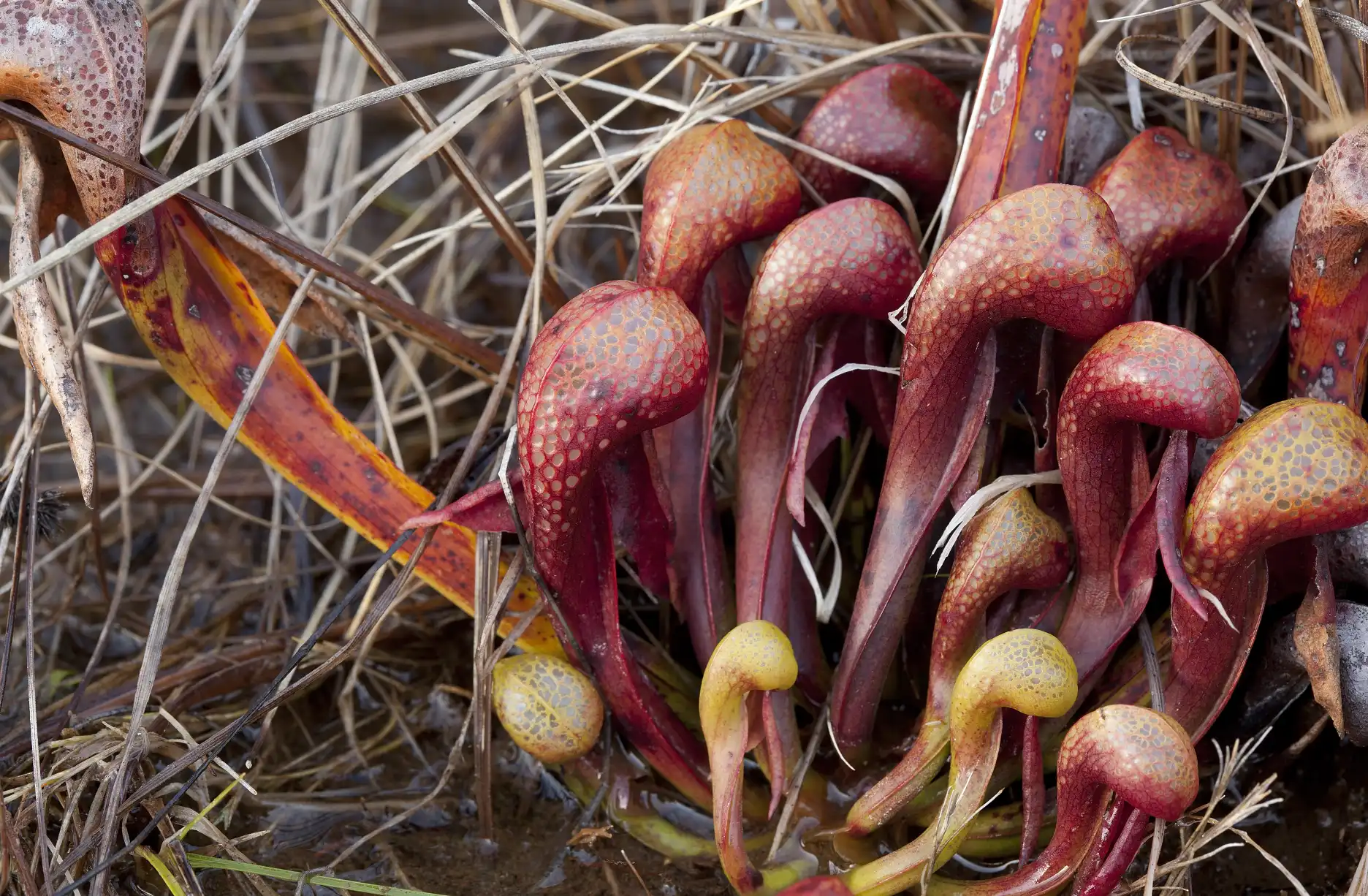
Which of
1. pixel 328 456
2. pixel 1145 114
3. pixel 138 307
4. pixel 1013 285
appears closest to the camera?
pixel 1013 285

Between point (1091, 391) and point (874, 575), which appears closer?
point (1091, 391)

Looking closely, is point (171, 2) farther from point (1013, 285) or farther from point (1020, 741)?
point (1020, 741)

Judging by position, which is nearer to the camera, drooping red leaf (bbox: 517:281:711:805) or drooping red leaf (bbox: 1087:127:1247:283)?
drooping red leaf (bbox: 517:281:711:805)

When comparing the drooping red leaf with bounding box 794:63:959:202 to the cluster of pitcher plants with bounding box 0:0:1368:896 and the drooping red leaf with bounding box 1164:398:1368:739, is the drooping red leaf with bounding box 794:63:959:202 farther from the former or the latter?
the drooping red leaf with bounding box 1164:398:1368:739

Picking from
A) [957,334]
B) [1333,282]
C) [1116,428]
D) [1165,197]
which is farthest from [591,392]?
[1333,282]

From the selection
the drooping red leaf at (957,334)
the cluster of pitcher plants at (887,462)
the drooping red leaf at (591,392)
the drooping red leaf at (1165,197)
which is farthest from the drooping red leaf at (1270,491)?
the drooping red leaf at (591,392)

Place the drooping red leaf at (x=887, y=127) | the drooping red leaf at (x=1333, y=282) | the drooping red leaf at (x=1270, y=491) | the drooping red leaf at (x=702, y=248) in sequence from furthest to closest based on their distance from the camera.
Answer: the drooping red leaf at (x=887, y=127) → the drooping red leaf at (x=702, y=248) → the drooping red leaf at (x=1333, y=282) → the drooping red leaf at (x=1270, y=491)

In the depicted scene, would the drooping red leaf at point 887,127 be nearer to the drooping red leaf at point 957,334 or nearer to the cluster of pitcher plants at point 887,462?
the cluster of pitcher plants at point 887,462

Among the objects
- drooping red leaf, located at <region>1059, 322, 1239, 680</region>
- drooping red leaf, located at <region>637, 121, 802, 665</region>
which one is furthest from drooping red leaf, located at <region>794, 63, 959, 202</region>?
drooping red leaf, located at <region>1059, 322, 1239, 680</region>

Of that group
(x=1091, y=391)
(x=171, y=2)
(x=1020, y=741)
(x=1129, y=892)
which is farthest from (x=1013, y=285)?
(x=171, y=2)
